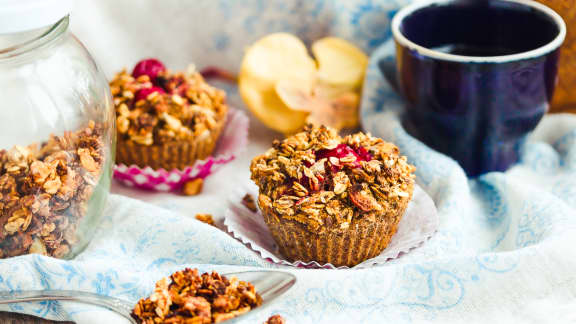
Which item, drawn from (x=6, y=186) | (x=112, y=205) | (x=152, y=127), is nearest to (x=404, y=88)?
(x=152, y=127)

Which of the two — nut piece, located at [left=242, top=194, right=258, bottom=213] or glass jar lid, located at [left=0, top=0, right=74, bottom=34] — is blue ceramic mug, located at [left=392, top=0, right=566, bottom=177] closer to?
nut piece, located at [left=242, top=194, right=258, bottom=213]

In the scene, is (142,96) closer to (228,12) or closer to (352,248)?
(228,12)

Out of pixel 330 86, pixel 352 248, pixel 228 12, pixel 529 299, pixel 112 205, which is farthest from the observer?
pixel 228 12

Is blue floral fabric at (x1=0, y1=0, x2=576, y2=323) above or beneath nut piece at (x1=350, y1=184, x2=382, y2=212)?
beneath

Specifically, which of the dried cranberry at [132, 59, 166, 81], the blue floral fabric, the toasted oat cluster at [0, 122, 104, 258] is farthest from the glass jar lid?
the dried cranberry at [132, 59, 166, 81]

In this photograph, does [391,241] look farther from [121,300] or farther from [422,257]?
[121,300]
